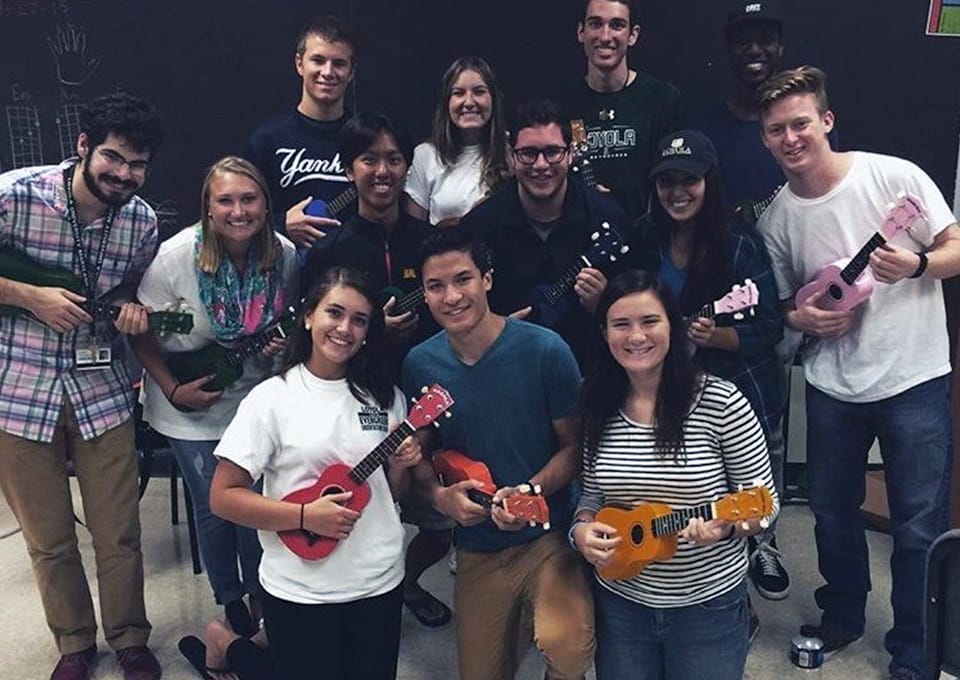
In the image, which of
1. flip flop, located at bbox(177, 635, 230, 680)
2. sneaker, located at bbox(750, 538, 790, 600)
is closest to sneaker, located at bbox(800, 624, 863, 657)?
sneaker, located at bbox(750, 538, 790, 600)

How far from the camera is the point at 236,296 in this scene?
2.43 meters

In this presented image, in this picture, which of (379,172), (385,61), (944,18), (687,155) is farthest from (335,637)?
(944,18)

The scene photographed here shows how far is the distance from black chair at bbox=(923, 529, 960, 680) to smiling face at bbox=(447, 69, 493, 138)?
74.0 inches

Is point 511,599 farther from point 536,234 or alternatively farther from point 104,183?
point 104,183

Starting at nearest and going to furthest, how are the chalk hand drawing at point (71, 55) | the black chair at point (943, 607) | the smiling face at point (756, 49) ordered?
the black chair at point (943, 607) → the smiling face at point (756, 49) → the chalk hand drawing at point (71, 55)

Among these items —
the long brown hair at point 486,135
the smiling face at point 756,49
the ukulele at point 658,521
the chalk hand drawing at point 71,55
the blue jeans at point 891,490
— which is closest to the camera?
the ukulele at point 658,521

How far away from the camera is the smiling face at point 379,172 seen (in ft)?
8.10

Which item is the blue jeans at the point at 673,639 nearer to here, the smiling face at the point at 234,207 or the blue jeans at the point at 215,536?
the blue jeans at the point at 215,536

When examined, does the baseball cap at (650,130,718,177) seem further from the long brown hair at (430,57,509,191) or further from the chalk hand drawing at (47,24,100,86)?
the chalk hand drawing at (47,24,100,86)

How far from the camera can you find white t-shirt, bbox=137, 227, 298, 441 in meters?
2.44

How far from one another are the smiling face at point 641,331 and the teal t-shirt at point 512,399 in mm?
213

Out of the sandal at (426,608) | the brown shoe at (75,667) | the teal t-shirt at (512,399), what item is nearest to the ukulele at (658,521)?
the teal t-shirt at (512,399)

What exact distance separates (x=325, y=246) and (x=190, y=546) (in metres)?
1.54

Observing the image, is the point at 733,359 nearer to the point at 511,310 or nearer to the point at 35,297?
the point at 511,310
